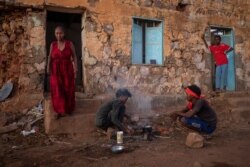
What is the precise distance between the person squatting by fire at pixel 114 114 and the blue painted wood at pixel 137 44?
284 cm

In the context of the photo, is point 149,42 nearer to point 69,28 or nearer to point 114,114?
point 69,28

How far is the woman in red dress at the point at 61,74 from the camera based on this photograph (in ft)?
21.1

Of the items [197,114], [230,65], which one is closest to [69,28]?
[230,65]

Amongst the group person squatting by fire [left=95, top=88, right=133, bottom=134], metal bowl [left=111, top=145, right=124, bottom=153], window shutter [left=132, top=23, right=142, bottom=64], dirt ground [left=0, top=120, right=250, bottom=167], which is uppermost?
window shutter [left=132, top=23, right=142, bottom=64]

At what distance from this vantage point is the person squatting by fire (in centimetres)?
626

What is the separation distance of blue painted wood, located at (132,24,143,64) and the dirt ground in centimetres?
295

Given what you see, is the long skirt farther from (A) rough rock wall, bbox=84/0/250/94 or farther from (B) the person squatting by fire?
(A) rough rock wall, bbox=84/0/250/94

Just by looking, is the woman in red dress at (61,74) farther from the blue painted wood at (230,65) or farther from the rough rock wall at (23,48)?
the blue painted wood at (230,65)

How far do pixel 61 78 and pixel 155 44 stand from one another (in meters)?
3.72

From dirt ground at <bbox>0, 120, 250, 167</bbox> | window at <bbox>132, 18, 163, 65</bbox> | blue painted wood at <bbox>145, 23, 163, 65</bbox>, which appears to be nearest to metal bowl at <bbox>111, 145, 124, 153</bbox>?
dirt ground at <bbox>0, 120, 250, 167</bbox>

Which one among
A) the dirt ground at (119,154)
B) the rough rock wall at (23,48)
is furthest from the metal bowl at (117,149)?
the rough rock wall at (23,48)

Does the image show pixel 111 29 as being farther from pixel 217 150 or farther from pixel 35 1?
pixel 217 150

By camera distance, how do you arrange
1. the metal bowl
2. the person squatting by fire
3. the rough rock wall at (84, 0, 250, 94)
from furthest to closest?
the rough rock wall at (84, 0, 250, 94) → the person squatting by fire → the metal bowl

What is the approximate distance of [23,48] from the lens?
7.63 meters
